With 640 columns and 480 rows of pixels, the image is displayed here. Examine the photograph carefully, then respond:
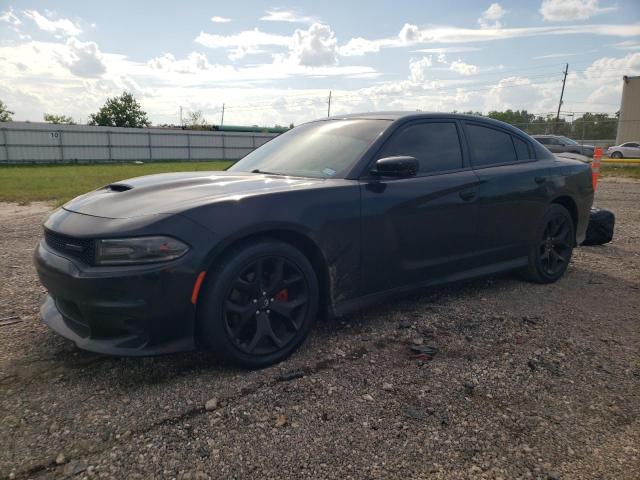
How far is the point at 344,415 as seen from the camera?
92.7 inches

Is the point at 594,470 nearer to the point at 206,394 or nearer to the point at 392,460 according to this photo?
the point at 392,460

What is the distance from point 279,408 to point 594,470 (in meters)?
1.42

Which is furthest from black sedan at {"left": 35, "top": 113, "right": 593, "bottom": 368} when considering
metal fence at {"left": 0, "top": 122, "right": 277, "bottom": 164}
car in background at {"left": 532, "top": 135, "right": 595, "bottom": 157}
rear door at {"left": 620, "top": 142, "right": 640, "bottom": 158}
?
rear door at {"left": 620, "top": 142, "right": 640, "bottom": 158}

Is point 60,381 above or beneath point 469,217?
beneath

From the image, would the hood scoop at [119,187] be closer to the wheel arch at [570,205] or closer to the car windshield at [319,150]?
the car windshield at [319,150]

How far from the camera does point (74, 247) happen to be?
255 centimetres

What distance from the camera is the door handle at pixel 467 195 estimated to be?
367cm

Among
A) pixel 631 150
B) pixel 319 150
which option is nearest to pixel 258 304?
pixel 319 150

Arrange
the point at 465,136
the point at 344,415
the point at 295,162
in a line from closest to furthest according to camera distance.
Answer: the point at 344,415, the point at 295,162, the point at 465,136

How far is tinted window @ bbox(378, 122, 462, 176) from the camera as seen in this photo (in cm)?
345

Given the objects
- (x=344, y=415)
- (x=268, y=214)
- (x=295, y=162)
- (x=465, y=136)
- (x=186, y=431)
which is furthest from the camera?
(x=465, y=136)

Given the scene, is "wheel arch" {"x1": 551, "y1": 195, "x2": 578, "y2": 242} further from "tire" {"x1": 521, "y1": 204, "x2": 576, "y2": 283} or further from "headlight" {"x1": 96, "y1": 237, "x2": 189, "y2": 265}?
"headlight" {"x1": 96, "y1": 237, "x2": 189, "y2": 265}

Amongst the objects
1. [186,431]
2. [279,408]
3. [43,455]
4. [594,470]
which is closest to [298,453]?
[279,408]

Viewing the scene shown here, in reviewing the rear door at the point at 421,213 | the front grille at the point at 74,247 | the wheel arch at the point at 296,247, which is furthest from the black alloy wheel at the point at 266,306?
the front grille at the point at 74,247
